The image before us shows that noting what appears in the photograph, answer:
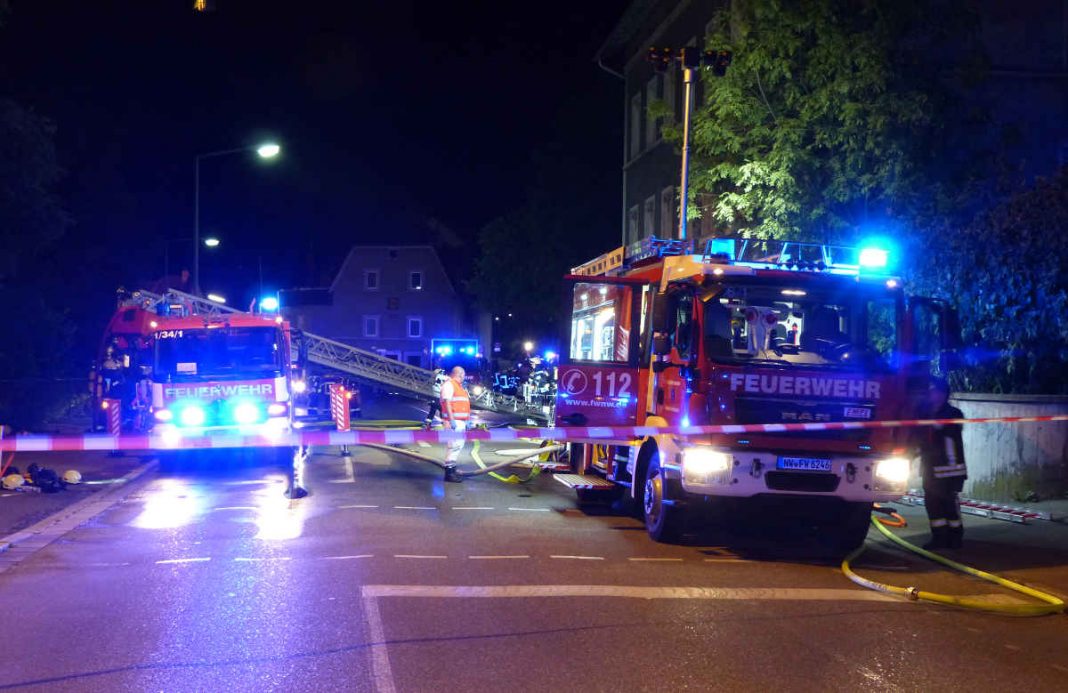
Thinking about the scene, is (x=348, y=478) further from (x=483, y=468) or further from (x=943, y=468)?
(x=943, y=468)

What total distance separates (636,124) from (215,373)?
18758mm

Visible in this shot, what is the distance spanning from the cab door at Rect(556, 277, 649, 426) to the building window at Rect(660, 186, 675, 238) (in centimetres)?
1527

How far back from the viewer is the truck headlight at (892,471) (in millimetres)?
A: 9555

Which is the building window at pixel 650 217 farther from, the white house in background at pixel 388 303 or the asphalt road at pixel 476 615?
the white house in background at pixel 388 303

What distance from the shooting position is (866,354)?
32.2ft

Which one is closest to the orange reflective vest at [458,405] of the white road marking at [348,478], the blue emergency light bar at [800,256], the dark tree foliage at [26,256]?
the white road marking at [348,478]

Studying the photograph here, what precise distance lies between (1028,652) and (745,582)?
2.35 metres

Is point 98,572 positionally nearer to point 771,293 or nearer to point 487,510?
point 487,510

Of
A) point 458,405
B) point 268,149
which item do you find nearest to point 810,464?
point 458,405

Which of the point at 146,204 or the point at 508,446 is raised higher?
the point at 146,204

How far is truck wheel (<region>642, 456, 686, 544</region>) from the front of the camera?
9.93 metres

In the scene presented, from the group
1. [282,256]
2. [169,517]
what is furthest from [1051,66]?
[282,256]

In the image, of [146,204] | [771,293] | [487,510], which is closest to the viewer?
[771,293]

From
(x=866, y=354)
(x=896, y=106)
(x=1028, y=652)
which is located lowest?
(x=1028, y=652)
